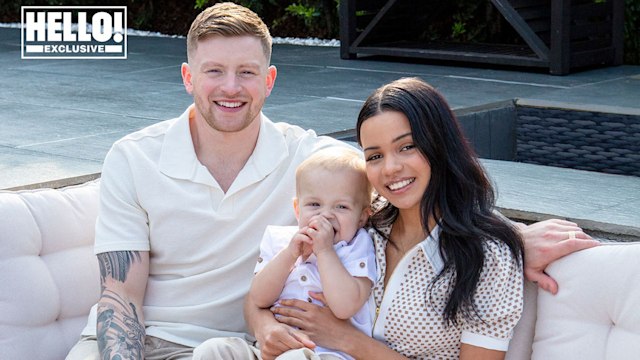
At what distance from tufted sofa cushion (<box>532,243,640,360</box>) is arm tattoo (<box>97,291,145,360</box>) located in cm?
104

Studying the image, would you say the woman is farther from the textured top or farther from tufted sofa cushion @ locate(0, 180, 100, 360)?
tufted sofa cushion @ locate(0, 180, 100, 360)

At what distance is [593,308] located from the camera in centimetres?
257

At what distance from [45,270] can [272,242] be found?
0.73 metres

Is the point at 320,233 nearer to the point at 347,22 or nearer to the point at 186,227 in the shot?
the point at 186,227

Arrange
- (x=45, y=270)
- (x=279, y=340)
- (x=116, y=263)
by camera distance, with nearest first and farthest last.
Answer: (x=279, y=340) < (x=116, y=263) < (x=45, y=270)

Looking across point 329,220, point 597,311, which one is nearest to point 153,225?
point 329,220

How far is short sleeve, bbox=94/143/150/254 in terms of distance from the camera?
112 inches

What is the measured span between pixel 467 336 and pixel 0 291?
1.29m

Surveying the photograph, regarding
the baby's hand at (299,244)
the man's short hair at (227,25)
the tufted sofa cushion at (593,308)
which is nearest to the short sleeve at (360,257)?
the baby's hand at (299,244)

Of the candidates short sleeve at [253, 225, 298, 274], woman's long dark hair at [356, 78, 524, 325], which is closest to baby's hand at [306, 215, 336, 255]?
short sleeve at [253, 225, 298, 274]

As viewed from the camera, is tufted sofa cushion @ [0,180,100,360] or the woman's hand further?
tufted sofa cushion @ [0,180,100,360]

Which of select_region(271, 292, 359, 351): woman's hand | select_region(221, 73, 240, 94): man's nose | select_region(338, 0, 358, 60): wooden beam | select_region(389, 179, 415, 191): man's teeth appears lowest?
select_region(271, 292, 359, 351): woman's hand

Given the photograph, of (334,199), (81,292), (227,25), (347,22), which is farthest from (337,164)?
(347,22)

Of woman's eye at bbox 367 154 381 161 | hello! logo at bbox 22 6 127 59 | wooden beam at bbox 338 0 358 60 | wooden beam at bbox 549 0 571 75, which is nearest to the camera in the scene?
woman's eye at bbox 367 154 381 161
